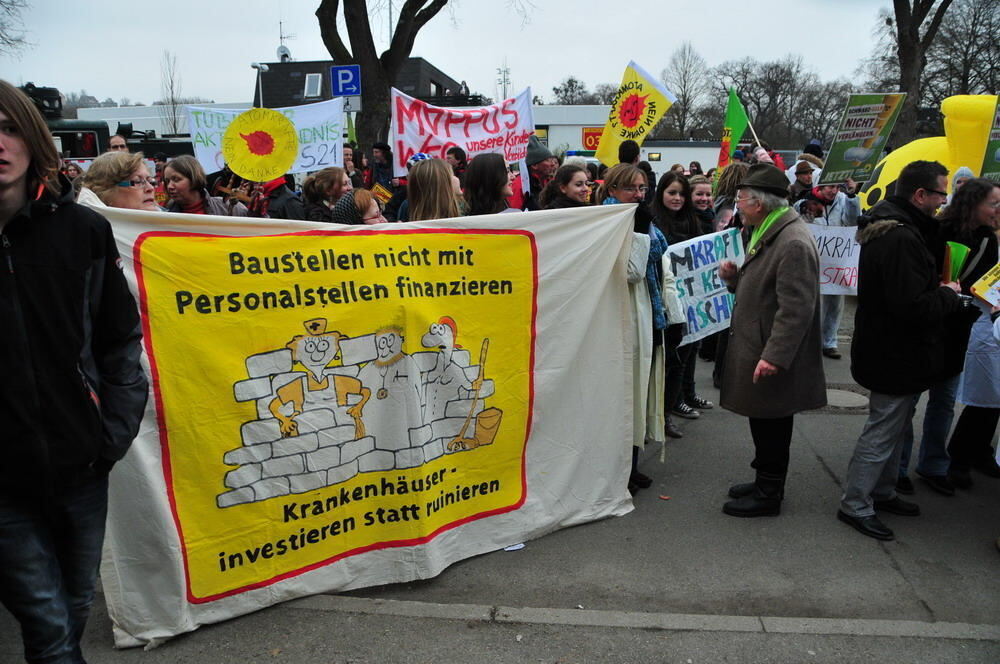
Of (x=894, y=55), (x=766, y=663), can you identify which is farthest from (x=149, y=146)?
(x=894, y=55)

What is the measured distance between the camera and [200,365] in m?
2.86

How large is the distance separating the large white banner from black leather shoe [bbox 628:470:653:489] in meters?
0.43

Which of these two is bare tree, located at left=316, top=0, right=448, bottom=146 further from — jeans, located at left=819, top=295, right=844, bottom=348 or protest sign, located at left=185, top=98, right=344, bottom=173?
jeans, located at left=819, top=295, right=844, bottom=348

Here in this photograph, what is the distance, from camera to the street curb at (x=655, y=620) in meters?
3.04

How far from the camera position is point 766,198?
388 cm

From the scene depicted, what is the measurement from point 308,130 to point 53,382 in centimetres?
666

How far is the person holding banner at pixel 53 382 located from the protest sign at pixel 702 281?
3676 mm

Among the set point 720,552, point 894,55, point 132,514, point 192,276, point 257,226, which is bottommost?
point 720,552

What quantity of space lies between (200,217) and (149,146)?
1700 cm

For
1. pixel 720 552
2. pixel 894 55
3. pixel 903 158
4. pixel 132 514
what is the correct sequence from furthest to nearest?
pixel 894 55 < pixel 903 158 < pixel 720 552 < pixel 132 514

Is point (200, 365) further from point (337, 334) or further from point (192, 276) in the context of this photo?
point (337, 334)

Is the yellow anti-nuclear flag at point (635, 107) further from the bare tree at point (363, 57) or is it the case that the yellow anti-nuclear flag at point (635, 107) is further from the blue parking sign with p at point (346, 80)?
the bare tree at point (363, 57)

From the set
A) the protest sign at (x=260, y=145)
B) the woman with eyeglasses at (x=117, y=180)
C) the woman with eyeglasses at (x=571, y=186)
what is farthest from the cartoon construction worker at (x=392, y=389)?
the protest sign at (x=260, y=145)

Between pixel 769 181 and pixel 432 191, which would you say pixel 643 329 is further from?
pixel 432 191
